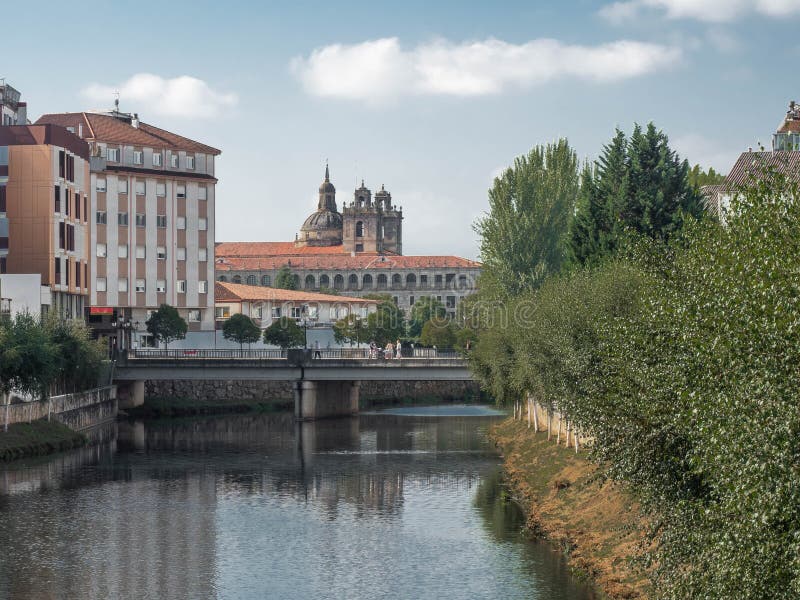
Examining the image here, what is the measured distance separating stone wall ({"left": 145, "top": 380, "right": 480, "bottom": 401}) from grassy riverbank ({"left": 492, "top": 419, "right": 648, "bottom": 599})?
1902 inches

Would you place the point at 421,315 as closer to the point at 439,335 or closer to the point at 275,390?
the point at 439,335

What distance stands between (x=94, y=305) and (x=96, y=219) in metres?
7.90

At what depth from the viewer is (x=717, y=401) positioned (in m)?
20.5

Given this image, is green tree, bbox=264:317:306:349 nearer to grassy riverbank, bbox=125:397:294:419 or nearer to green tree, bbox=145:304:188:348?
grassy riverbank, bbox=125:397:294:419

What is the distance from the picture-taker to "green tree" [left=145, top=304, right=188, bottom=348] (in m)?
111

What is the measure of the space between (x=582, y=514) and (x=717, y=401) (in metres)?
25.7

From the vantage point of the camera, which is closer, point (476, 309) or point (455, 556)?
point (455, 556)

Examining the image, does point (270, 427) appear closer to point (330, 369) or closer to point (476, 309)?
point (330, 369)

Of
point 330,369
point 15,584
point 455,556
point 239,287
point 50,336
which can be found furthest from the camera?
point 239,287

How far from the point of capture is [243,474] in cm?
6444

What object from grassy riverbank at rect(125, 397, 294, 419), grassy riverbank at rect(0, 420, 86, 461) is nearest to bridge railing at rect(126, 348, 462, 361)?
grassy riverbank at rect(125, 397, 294, 419)

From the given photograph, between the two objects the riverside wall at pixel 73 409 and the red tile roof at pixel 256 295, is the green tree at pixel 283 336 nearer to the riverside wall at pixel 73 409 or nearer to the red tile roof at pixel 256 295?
the red tile roof at pixel 256 295

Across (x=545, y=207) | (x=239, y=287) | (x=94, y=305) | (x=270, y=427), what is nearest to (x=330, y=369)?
(x=270, y=427)

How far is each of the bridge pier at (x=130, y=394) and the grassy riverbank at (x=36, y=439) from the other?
2517 cm
